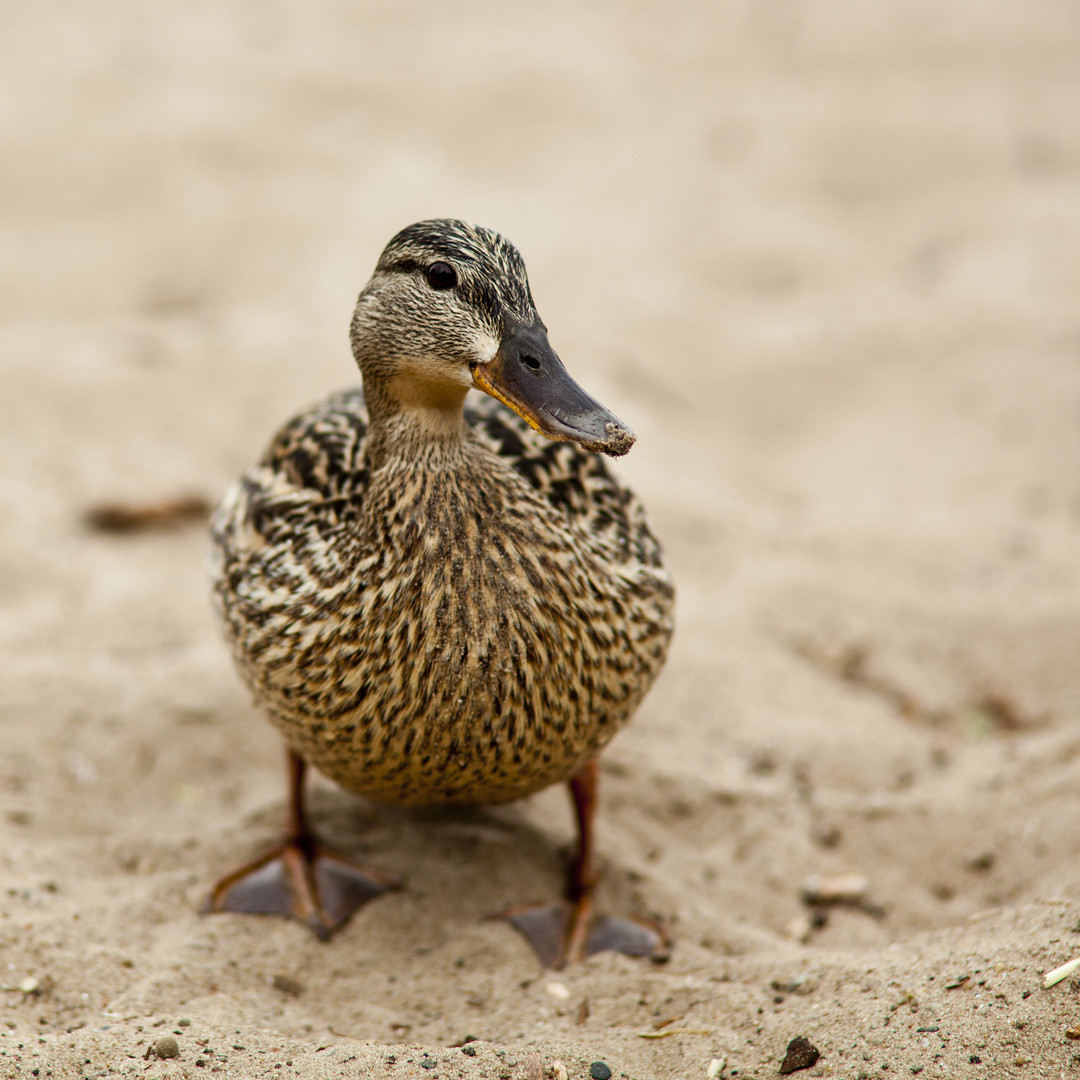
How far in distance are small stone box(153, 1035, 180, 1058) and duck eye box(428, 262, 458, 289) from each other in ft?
5.65

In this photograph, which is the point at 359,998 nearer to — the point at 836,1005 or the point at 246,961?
the point at 246,961

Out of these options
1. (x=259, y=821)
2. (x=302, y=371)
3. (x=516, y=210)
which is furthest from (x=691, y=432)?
(x=259, y=821)

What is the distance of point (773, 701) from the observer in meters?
4.44

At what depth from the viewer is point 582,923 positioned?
3.46 meters

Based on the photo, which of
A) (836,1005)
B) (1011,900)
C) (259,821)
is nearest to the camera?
(836,1005)

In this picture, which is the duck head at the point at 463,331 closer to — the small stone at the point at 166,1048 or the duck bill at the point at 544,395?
the duck bill at the point at 544,395

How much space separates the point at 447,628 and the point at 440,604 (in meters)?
0.06

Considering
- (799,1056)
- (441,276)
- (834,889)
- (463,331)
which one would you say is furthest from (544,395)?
(834,889)

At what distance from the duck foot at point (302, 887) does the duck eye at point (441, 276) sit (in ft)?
5.37

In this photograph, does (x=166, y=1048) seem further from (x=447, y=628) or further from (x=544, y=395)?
(x=544, y=395)

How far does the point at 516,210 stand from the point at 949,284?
2.54 meters

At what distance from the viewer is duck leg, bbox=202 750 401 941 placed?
11.3ft

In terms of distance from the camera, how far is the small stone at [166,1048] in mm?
2693

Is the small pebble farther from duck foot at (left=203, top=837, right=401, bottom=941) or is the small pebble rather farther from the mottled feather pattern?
duck foot at (left=203, top=837, right=401, bottom=941)
